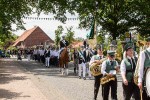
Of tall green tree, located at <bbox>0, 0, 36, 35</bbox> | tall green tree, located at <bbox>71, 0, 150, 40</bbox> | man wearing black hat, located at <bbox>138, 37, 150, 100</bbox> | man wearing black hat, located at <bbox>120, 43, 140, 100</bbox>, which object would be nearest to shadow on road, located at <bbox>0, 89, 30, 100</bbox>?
man wearing black hat, located at <bbox>120, 43, 140, 100</bbox>

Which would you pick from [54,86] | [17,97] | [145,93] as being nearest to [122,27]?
[54,86]

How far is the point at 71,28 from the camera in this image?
250ft

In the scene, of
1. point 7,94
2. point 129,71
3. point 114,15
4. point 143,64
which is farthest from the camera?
point 114,15

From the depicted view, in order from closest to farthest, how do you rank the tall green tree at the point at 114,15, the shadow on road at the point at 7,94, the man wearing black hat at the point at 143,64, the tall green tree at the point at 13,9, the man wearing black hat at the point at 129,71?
the man wearing black hat at the point at 143,64 → the man wearing black hat at the point at 129,71 → the shadow on road at the point at 7,94 → the tall green tree at the point at 13,9 → the tall green tree at the point at 114,15

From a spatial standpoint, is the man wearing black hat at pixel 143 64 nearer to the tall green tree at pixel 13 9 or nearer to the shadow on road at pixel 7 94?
the shadow on road at pixel 7 94

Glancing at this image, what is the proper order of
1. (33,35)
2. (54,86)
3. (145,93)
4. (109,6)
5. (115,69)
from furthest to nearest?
(33,35) < (109,6) < (54,86) < (115,69) < (145,93)

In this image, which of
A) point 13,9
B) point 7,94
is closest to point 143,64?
point 7,94

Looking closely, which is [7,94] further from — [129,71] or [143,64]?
[143,64]

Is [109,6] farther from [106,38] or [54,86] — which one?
[54,86]

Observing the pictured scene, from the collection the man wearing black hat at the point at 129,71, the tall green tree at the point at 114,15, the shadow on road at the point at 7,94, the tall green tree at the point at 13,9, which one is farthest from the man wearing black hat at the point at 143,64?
the tall green tree at the point at 114,15

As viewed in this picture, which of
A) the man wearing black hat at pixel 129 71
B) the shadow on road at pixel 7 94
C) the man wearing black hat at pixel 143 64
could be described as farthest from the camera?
the shadow on road at pixel 7 94

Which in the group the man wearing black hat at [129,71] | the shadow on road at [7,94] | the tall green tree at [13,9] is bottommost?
the shadow on road at [7,94]

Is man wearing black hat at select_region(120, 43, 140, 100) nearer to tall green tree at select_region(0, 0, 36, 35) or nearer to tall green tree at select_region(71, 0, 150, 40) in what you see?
tall green tree at select_region(0, 0, 36, 35)

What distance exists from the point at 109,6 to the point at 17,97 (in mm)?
33530
